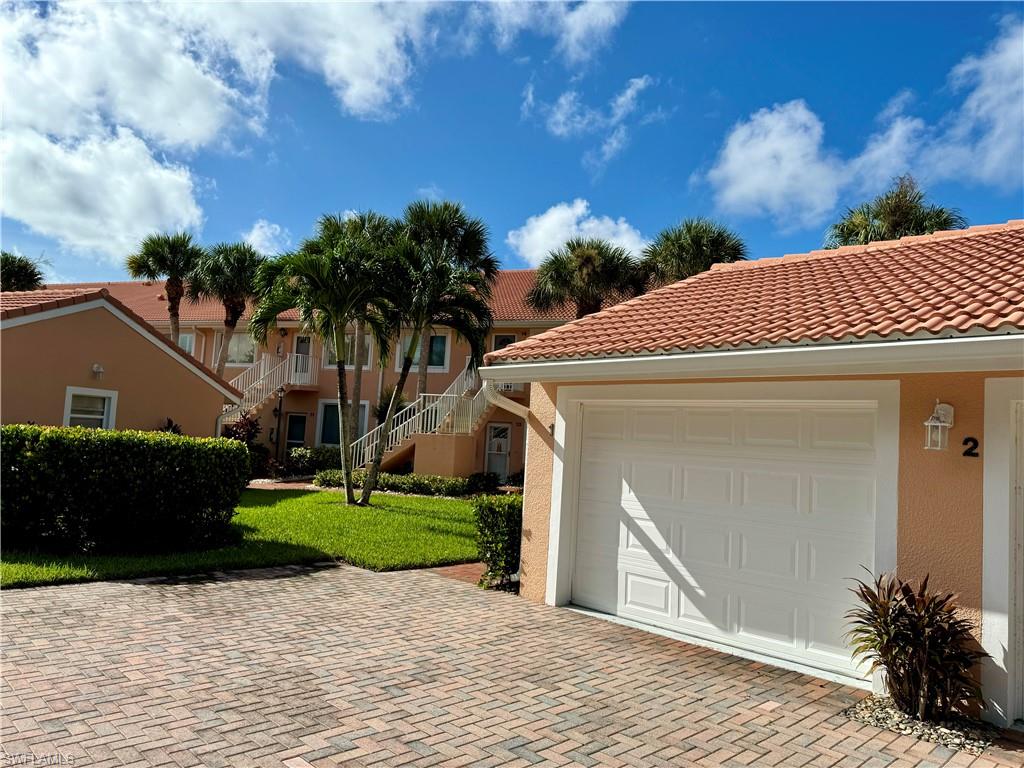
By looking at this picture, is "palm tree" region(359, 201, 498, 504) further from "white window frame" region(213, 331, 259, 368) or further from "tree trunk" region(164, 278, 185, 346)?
"tree trunk" region(164, 278, 185, 346)

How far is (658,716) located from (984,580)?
260 centimetres

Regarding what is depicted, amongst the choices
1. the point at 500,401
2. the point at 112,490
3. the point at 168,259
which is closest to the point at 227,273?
the point at 168,259

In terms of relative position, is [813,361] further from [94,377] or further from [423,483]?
[423,483]

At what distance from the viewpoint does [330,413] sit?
91.6 ft

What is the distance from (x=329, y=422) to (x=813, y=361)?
80.7 ft

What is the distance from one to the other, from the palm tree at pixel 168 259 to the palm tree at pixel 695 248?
18.4 metres

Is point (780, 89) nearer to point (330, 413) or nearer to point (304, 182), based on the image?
point (304, 182)

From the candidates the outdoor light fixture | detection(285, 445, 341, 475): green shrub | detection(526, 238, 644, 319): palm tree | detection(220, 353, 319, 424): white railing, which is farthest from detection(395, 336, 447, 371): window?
the outdoor light fixture

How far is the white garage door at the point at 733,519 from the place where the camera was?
19.2 feet

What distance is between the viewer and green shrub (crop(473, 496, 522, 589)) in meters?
8.73

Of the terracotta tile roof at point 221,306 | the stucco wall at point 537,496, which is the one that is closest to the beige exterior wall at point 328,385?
the terracotta tile roof at point 221,306

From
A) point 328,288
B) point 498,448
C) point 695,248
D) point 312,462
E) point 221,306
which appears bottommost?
point 312,462

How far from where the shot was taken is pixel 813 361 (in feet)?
18.3

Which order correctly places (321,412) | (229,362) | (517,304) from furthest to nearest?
(229,362) → (321,412) → (517,304)
